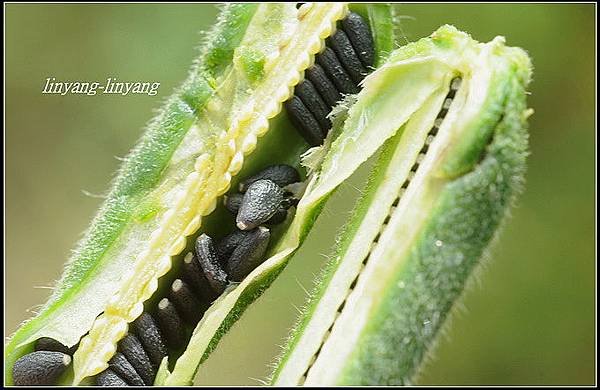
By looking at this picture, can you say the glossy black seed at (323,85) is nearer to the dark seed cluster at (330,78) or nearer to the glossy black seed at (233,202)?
the dark seed cluster at (330,78)

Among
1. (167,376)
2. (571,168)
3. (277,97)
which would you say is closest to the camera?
(167,376)

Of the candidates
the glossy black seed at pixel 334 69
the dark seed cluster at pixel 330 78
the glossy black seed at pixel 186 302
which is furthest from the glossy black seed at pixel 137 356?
the glossy black seed at pixel 334 69

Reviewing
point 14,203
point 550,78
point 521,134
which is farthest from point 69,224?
point 521,134

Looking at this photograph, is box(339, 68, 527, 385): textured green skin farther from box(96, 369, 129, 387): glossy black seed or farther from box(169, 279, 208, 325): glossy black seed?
box(96, 369, 129, 387): glossy black seed

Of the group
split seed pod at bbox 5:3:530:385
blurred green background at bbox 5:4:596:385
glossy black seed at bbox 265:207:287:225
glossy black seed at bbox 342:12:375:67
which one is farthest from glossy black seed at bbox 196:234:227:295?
blurred green background at bbox 5:4:596:385

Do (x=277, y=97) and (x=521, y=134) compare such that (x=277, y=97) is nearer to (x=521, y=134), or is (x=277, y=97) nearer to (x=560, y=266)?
(x=521, y=134)

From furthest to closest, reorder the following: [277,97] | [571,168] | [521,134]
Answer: [571,168]
[277,97]
[521,134]
